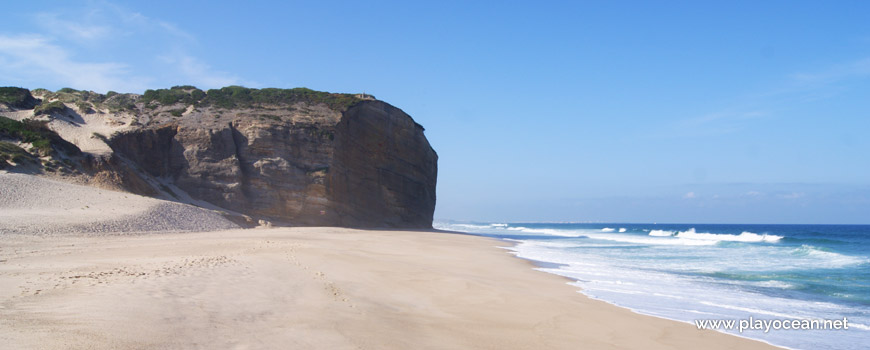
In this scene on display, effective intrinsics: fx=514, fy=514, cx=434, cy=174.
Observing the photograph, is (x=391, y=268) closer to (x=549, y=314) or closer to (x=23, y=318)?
(x=549, y=314)

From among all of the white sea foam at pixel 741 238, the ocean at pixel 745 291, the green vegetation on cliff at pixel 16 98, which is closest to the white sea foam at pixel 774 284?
the ocean at pixel 745 291

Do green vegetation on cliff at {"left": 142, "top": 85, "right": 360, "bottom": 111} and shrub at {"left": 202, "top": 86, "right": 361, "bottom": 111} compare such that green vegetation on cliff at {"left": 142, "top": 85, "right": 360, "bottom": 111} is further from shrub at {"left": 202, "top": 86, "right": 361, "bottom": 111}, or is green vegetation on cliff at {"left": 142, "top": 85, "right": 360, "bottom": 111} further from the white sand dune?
the white sand dune

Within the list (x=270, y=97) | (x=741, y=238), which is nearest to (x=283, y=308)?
(x=270, y=97)

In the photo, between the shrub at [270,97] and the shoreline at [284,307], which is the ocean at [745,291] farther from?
the shrub at [270,97]

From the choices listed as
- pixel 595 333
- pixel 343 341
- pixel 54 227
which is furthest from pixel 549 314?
pixel 54 227

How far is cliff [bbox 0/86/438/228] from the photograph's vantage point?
103 ft

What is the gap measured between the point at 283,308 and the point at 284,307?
7cm

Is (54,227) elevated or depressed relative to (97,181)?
depressed

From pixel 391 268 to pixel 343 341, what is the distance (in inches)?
270

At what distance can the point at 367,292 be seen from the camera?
28.5ft

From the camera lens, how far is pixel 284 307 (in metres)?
6.77

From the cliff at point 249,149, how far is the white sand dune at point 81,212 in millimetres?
4836

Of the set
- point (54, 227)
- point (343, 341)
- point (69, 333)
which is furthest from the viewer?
point (54, 227)

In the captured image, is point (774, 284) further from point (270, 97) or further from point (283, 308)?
point (270, 97)
